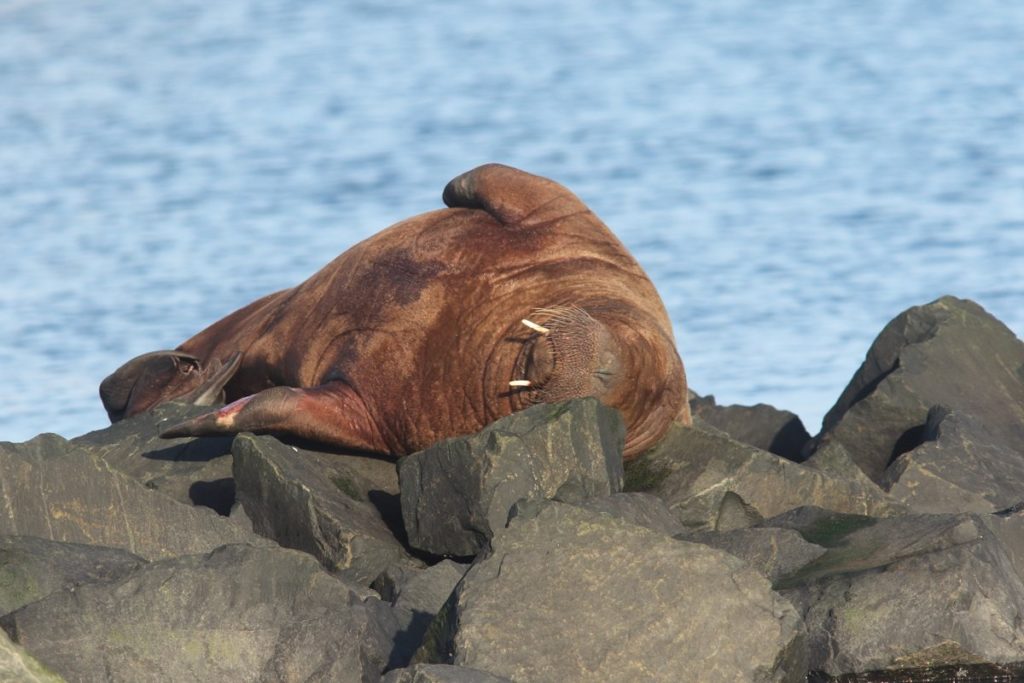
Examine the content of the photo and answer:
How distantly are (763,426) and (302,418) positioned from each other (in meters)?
3.67

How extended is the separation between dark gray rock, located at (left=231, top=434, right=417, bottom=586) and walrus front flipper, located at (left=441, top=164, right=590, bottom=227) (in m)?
1.90

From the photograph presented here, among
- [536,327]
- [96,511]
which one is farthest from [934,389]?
[96,511]

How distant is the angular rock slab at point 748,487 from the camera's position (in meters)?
9.73

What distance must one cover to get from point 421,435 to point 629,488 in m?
1.07

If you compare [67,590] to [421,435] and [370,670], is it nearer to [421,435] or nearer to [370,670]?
[370,670]

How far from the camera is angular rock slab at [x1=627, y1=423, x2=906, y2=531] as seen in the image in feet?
31.9

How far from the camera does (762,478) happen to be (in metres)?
9.93

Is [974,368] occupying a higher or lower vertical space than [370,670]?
lower

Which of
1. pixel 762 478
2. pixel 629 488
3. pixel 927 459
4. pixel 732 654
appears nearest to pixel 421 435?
pixel 629 488

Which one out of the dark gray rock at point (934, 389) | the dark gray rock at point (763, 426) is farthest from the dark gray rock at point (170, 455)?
the dark gray rock at point (763, 426)

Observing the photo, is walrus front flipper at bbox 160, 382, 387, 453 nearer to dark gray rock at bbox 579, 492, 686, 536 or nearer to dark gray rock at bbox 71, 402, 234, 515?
dark gray rock at bbox 71, 402, 234, 515

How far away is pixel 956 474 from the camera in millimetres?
10500

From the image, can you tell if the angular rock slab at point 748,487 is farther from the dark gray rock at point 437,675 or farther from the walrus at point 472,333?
the dark gray rock at point 437,675

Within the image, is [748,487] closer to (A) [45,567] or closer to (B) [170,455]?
(B) [170,455]
